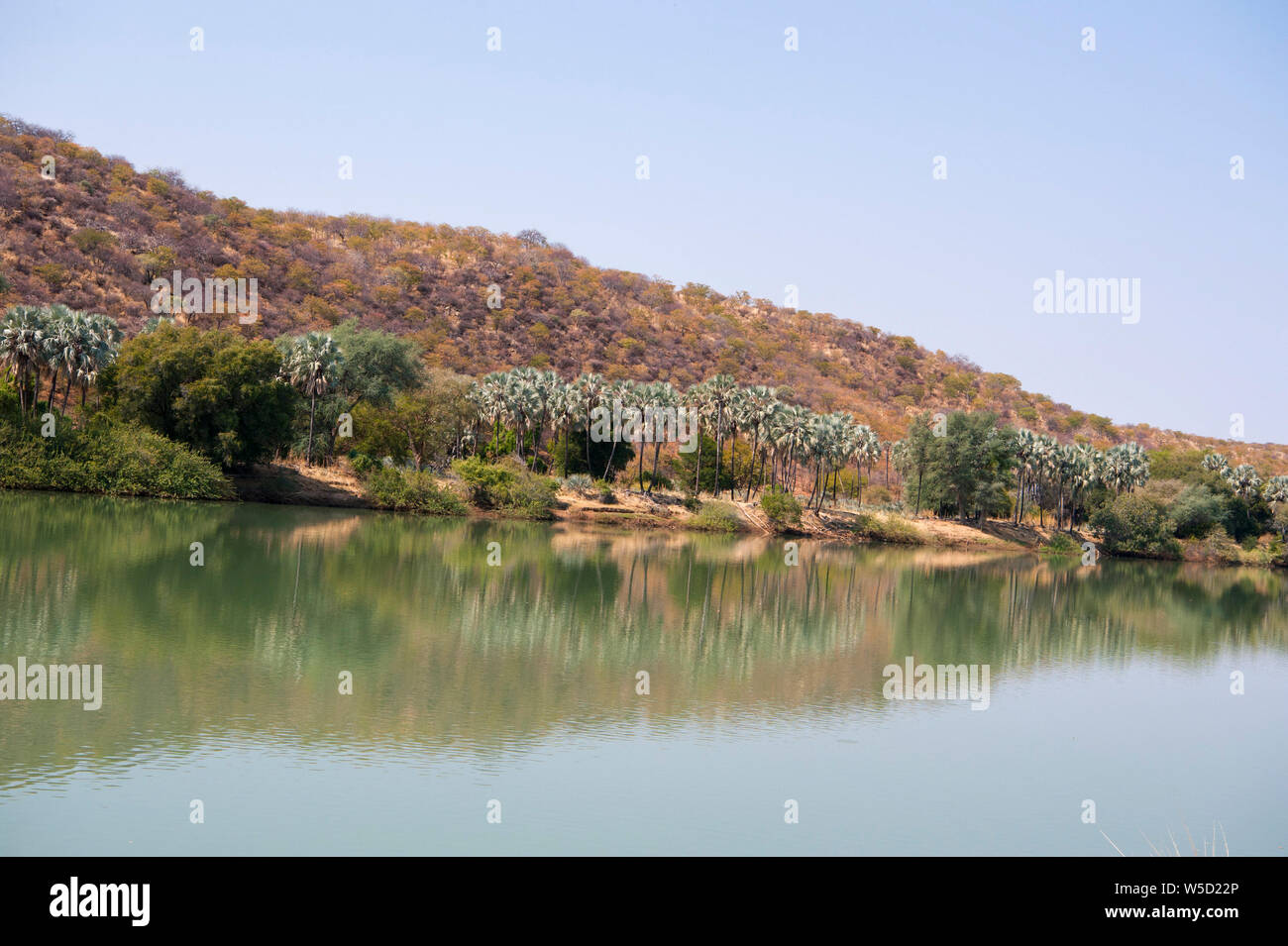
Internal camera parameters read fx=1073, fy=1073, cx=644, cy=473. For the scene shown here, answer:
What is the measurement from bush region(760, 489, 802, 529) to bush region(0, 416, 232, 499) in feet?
113

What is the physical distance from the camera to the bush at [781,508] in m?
72.4

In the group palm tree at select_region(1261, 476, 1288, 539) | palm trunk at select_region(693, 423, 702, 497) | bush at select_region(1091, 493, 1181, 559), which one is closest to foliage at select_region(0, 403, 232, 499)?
palm trunk at select_region(693, 423, 702, 497)

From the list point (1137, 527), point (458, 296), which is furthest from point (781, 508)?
point (458, 296)

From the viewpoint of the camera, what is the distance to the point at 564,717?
18.2 m

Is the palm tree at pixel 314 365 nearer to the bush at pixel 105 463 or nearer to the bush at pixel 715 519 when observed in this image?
the bush at pixel 105 463

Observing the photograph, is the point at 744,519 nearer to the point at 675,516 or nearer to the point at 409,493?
the point at 675,516

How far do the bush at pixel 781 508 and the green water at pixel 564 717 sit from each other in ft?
108

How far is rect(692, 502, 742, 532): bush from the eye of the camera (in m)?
71.8

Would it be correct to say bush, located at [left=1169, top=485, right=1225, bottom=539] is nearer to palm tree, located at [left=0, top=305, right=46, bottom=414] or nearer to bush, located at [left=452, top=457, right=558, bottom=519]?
bush, located at [left=452, top=457, right=558, bottom=519]

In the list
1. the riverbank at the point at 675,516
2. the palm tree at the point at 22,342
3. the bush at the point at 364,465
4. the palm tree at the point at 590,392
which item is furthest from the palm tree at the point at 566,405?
the palm tree at the point at 22,342

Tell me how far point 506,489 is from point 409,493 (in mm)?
6090

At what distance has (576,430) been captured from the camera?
75.6 meters
